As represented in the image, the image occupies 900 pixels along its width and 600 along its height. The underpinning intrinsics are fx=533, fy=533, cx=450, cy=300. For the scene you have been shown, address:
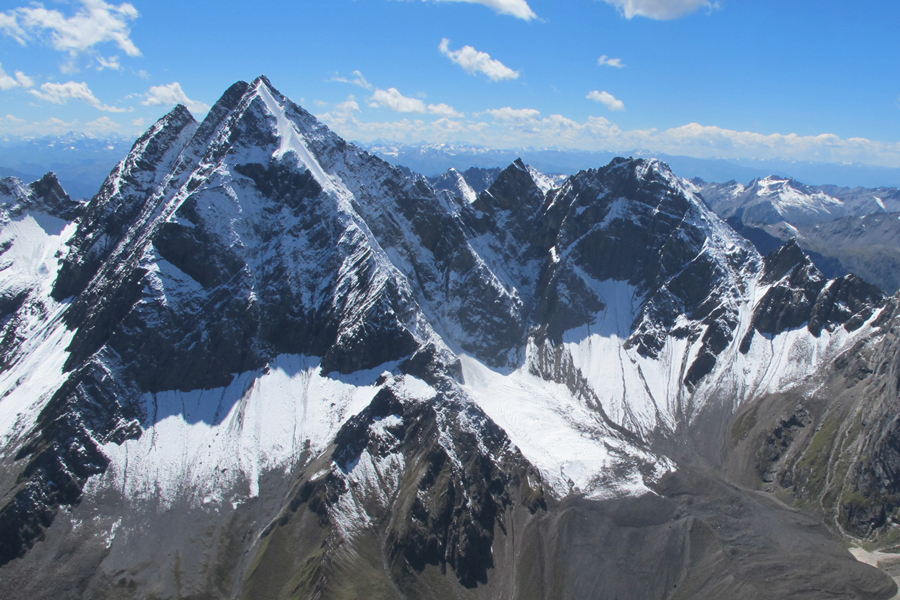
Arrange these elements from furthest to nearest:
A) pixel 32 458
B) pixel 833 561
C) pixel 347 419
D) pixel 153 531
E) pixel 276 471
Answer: pixel 347 419, pixel 276 471, pixel 32 458, pixel 153 531, pixel 833 561

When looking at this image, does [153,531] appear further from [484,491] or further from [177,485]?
[484,491]

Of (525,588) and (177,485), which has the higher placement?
(177,485)

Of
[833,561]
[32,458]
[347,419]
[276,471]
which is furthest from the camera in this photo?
[347,419]

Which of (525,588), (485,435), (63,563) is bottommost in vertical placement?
(525,588)

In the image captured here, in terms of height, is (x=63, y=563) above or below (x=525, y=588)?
above

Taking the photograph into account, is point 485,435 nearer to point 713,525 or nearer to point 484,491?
point 484,491

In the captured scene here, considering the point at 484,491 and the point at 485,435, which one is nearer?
the point at 484,491

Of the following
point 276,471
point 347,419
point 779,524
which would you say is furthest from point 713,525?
point 276,471

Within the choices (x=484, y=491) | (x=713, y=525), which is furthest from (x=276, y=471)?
(x=713, y=525)

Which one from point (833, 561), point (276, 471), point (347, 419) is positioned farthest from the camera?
point (347, 419)
